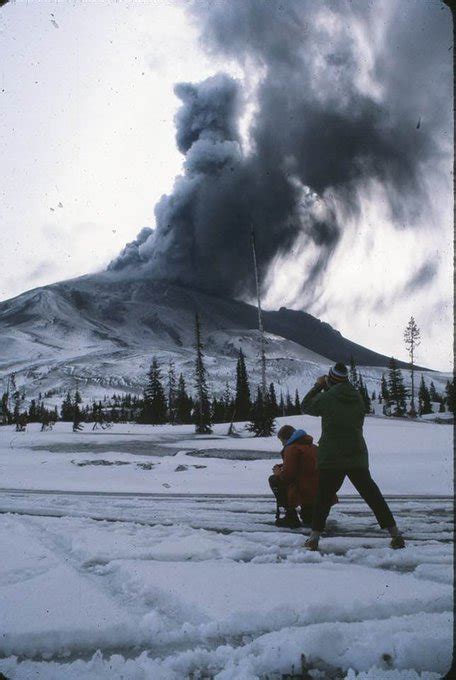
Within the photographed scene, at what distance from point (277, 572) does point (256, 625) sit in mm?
959

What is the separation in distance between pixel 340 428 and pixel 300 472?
3.98ft

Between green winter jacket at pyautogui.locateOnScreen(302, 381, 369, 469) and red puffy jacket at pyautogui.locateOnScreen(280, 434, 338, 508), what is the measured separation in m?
0.89

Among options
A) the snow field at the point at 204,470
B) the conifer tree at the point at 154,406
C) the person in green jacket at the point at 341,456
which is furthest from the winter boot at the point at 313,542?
the conifer tree at the point at 154,406

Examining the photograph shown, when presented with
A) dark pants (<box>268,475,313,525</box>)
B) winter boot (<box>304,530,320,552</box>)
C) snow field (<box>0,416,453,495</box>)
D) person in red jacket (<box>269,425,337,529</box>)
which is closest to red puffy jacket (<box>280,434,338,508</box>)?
person in red jacket (<box>269,425,337,529</box>)

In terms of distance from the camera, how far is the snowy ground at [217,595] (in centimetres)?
218

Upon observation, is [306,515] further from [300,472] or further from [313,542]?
[313,542]

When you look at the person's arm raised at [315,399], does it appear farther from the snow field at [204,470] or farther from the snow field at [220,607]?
the snow field at [204,470]

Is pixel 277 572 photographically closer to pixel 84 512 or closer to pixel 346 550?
pixel 346 550

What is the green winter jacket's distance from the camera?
4.29 meters

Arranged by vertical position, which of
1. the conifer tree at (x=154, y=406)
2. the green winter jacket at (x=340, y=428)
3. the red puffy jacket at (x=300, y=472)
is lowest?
the conifer tree at (x=154, y=406)

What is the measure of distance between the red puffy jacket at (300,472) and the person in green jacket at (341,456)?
0.90m

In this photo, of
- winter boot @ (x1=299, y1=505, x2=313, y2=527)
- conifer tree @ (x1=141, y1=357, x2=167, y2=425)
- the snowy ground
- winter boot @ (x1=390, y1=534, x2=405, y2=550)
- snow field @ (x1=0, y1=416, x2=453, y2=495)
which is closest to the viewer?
the snowy ground

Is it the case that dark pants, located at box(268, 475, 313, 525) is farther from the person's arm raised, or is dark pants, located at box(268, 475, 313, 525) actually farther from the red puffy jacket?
the person's arm raised

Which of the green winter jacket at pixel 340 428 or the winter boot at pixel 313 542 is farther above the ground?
the green winter jacket at pixel 340 428
